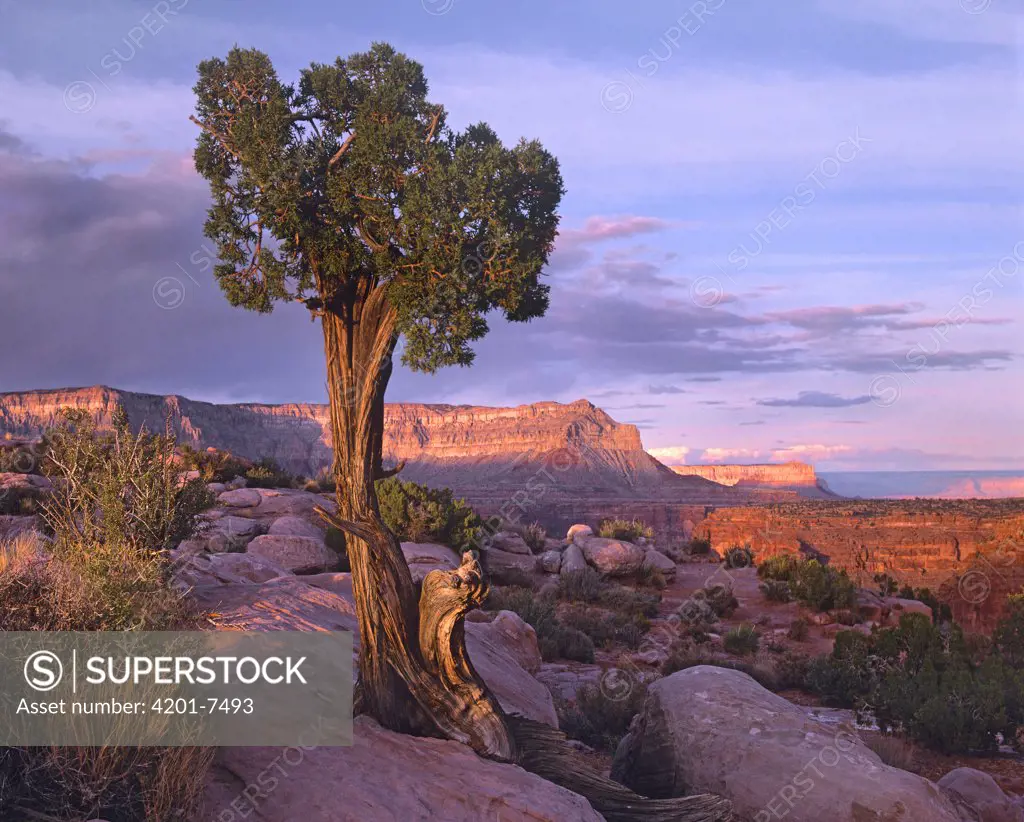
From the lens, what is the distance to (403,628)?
7.10 metres

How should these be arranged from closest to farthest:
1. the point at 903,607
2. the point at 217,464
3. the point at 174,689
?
1. the point at 174,689
2. the point at 903,607
3. the point at 217,464

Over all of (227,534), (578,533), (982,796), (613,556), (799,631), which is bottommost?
(799,631)

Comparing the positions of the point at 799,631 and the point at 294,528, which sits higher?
the point at 294,528

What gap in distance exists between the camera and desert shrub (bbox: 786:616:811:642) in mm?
18047

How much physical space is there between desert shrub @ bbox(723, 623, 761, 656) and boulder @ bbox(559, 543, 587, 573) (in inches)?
258

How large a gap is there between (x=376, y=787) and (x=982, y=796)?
593 cm

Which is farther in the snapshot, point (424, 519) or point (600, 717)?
point (424, 519)

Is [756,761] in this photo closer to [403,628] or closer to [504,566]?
[403,628]

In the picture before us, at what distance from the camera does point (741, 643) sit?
16.2 metres

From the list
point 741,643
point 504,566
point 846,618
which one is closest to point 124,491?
point 741,643

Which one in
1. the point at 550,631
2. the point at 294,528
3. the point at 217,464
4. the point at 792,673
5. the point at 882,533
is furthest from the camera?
the point at 882,533

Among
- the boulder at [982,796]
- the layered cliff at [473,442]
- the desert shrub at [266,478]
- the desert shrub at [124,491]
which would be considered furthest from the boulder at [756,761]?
the layered cliff at [473,442]

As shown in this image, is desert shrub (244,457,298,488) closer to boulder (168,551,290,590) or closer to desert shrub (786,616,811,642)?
Result: boulder (168,551,290,590)

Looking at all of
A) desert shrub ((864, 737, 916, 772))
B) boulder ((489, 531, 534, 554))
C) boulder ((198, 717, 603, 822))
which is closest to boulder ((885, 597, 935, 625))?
boulder ((489, 531, 534, 554))
